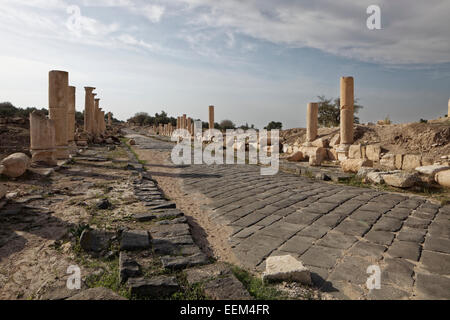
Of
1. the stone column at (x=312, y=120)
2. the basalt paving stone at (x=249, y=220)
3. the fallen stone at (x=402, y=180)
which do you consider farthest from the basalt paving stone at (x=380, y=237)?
the stone column at (x=312, y=120)

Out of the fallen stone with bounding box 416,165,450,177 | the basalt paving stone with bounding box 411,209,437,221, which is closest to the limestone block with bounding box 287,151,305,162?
the fallen stone with bounding box 416,165,450,177

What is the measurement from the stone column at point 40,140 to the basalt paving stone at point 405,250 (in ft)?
33.7

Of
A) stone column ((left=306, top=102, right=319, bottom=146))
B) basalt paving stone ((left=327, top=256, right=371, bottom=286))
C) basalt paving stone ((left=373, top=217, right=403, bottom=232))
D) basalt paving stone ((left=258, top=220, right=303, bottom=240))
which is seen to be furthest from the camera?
stone column ((left=306, top=102, right=319, bottom=146))

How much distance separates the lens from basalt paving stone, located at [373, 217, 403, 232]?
4.75m

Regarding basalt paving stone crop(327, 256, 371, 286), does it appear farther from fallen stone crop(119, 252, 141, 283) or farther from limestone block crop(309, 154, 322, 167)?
limestone block crop(309, 154, 322, 167)

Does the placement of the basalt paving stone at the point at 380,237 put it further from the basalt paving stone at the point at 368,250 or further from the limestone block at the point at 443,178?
the limestone block at the point at 443,178

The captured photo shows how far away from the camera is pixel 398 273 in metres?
3.42

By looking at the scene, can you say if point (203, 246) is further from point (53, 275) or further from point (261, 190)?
point (261, 190)

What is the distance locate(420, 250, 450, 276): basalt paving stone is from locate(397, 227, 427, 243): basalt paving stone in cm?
41

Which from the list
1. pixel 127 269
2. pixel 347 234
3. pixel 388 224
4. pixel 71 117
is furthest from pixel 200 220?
pixel 71 117

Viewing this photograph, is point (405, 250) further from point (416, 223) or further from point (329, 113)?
point (329, 113)

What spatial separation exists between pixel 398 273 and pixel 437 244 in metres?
1.23

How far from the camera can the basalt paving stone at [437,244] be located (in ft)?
13.2
